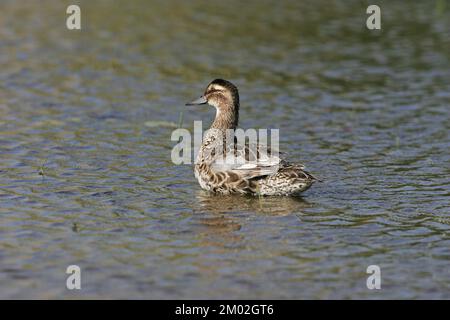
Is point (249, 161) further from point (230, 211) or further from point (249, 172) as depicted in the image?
point (230, 211)

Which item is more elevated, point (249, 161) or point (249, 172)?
point (249, 161)

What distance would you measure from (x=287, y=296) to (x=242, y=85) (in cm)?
1046

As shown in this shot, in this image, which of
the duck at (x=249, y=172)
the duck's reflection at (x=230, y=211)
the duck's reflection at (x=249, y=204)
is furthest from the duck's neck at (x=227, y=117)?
the duck's reflection at (x=249, y=204)

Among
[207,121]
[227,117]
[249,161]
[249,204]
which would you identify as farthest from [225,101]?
[207,121]

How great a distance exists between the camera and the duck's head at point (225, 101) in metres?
12.8

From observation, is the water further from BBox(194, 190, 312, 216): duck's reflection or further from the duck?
the duck

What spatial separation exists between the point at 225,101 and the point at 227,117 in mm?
226

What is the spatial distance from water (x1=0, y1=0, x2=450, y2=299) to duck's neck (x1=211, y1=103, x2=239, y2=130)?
0.90 meters


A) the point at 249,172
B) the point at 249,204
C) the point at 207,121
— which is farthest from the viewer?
the point at 207,121

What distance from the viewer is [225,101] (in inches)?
508

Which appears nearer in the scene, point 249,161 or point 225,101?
point 249,161

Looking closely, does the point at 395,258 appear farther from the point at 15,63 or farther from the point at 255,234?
the point at 15,63

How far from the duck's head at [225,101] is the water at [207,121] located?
3.23ft

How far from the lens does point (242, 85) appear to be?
1841 centimetres
